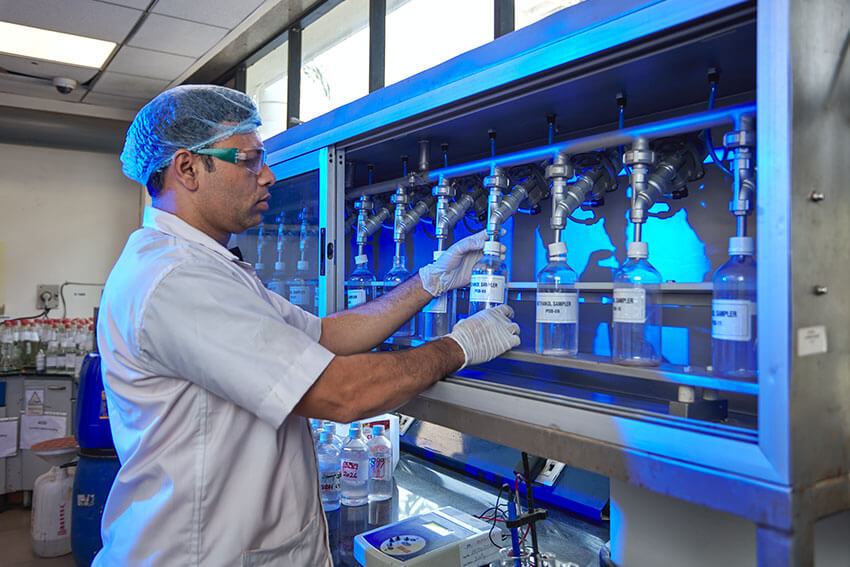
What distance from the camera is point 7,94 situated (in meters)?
4.23

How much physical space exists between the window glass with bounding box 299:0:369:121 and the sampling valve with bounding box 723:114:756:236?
1.98 meters

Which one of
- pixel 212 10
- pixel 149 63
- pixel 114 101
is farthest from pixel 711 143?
pixel 114 101

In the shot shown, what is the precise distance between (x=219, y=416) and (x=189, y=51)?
→ 9.81 ft

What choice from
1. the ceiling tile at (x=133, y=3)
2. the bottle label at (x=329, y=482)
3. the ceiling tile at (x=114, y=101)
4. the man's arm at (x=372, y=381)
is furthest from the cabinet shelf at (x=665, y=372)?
the ceiling tile at (x=114, y=101)

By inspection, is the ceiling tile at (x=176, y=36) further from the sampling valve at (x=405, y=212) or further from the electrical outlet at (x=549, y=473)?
the electrical outlet at (x=549, y=473)

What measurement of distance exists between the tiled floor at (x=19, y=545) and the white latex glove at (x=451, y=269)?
2980mm

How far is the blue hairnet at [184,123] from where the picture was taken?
121cm

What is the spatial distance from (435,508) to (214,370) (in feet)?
2.82

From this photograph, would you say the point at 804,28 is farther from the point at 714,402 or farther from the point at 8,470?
the point at 8,470

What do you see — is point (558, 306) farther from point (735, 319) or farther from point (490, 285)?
point (735, 319)

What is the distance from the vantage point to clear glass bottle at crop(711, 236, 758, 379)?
81 centimetres

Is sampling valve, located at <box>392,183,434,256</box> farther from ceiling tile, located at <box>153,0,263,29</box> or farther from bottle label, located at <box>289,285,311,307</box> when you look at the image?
ceiling tile, located at <box>153,0,263,29</box>

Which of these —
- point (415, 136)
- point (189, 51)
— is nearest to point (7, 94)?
point (189, 51)

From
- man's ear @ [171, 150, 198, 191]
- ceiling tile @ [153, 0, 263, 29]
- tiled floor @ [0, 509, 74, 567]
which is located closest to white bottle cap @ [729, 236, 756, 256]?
man's ear @ [171, 150, 198, 191]
